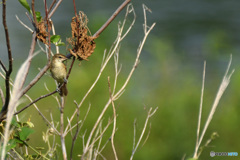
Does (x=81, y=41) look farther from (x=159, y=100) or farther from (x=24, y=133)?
(x=159, y=100)

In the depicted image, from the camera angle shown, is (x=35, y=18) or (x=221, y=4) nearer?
(x=35, y=18)

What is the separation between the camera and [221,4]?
688cm

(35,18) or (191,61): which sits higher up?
(35,18)

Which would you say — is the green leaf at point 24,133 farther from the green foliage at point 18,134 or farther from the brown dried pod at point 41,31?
the brown dried pod at point 41,31

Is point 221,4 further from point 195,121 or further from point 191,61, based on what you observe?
point 195,121

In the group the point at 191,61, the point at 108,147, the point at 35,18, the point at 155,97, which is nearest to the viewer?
the point at 35,18

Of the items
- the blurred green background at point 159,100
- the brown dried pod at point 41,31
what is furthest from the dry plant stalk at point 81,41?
the blurred green background at point 159,100

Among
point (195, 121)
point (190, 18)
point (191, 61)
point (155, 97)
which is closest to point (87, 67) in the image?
point (155, 97)

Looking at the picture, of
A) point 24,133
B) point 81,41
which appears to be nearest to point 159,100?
point 81,41

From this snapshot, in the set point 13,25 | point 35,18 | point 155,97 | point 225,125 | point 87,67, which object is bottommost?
point 225,125

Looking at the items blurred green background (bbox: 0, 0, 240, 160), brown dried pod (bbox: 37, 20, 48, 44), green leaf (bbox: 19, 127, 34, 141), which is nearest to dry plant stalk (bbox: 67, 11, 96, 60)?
brown dried pod (bbox: 37, 20, 48, 44)

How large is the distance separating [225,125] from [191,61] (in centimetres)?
196

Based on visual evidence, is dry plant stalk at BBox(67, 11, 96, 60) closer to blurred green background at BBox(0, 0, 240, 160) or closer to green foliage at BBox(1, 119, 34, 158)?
green foliage at BBox(1, 119, 34, 158)

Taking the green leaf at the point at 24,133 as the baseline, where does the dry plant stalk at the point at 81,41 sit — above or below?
above
